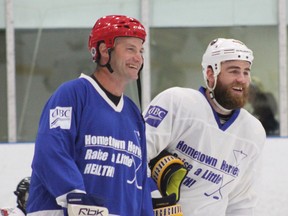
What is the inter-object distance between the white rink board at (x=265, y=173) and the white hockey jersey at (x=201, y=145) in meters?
1.54

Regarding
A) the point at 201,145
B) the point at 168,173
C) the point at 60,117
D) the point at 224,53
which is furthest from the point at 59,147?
the point at 224,53

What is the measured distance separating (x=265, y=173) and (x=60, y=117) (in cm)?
269

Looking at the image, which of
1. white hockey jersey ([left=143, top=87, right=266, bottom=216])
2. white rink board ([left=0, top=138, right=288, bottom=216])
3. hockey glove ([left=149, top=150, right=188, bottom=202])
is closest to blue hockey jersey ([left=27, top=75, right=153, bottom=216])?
hockey glove ([left=149, top=150, right=188, bottom=202])

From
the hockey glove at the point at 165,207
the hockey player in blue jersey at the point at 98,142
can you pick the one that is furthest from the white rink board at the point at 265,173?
the hockey player in blue jersey at the point at 98,142

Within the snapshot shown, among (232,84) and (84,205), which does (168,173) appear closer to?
(232,84)

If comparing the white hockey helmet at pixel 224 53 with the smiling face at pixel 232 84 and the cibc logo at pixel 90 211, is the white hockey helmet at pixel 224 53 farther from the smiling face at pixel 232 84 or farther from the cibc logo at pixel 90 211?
the cibc logo at pixel 90 211

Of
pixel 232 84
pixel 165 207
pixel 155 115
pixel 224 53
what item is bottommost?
pixel 165 207

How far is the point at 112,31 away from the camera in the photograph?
Answer: 7.93 ft

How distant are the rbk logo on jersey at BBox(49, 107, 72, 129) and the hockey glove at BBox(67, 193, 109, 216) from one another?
0.62 ft

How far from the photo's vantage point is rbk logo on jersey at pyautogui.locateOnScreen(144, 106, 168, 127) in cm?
300

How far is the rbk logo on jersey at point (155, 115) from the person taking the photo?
3.00 m

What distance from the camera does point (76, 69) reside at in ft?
18.4

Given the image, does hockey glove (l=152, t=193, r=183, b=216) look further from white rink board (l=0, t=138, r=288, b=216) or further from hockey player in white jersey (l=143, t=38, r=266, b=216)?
white rink board (l=0, t=138, r=288, b=216)

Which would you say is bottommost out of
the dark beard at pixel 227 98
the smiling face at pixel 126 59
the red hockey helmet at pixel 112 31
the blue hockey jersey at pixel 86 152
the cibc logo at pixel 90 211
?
the cibc logo at pixel 90 211
